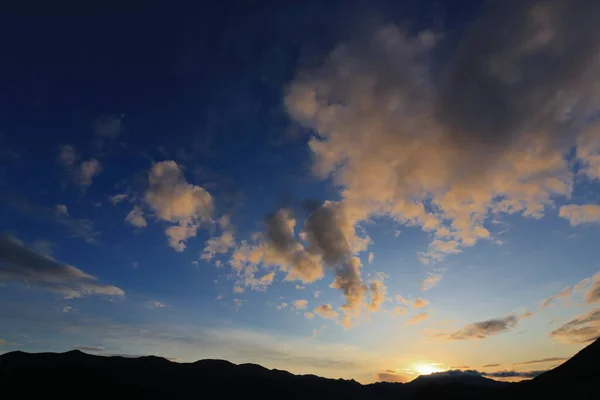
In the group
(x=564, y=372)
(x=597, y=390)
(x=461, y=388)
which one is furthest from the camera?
(x=461, y=388)

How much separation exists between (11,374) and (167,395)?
77.7 metres

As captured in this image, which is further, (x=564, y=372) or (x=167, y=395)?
(x=167, y=395)

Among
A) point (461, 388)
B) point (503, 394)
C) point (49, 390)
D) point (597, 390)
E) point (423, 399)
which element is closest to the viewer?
point (597, 390)

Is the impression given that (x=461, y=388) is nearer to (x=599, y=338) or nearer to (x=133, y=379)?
(x=599, y=338)

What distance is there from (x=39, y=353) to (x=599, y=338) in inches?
10404

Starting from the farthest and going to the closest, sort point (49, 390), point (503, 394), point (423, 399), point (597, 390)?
1. point (49, 390)
2. point (423, 399)
3. point (503, 394)
4. point (597, 390)

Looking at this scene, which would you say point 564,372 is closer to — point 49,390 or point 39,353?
point 49,390

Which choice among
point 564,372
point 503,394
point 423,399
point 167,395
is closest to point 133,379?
point 167,395

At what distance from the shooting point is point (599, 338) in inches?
3410

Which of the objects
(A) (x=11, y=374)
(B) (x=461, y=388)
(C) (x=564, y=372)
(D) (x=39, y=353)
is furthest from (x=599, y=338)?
(D) (x=39, y=353)

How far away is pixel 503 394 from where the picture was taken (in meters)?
98.2

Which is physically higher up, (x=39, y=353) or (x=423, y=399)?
(x=39, y=353)

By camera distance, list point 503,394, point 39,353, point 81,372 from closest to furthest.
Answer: point 503,394
point 81,372
point 39,353

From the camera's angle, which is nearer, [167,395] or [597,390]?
[597,390]
